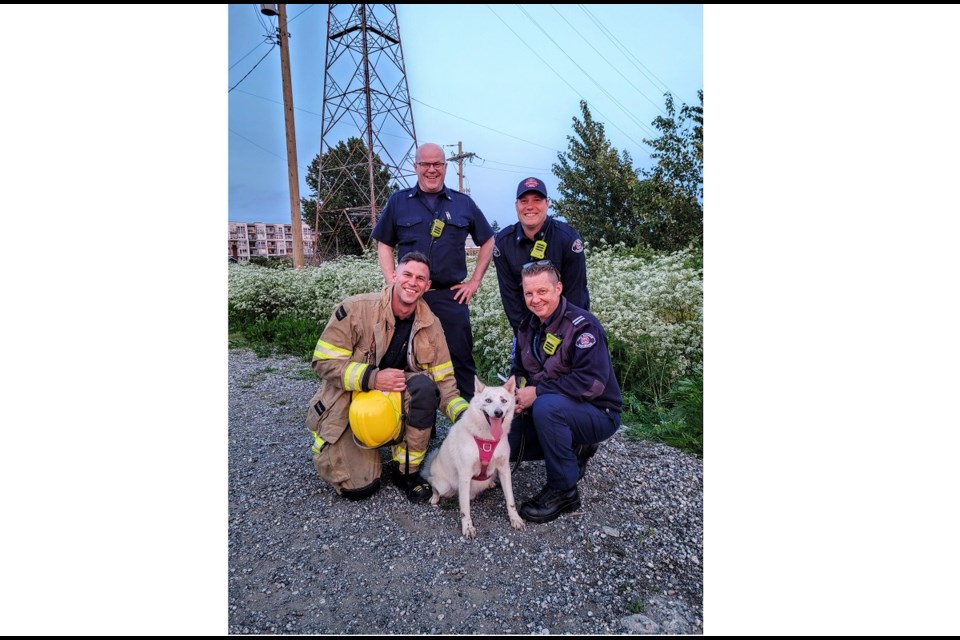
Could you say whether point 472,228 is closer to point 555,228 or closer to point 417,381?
point 555,228

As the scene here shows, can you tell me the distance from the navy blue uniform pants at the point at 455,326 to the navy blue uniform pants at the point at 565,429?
1269 mm

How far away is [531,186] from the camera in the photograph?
371cm

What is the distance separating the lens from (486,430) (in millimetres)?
3098

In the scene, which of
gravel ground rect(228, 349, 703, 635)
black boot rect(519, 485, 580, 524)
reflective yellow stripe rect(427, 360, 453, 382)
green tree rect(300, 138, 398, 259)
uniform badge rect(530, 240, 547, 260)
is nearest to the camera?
gravel ground rect(228, 349, 703, 635)

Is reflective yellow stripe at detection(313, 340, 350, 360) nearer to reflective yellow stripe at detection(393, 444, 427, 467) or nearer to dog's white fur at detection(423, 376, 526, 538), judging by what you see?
reflective yellow stripe at detection(393, 444, 427, 467)

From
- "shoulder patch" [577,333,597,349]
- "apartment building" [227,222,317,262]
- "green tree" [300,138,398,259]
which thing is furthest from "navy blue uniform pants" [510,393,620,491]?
"green tree" [300,138,398,259]

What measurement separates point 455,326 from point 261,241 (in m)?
8.91

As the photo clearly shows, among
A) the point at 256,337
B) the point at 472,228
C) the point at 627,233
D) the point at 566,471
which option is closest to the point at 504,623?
the point at 566,471

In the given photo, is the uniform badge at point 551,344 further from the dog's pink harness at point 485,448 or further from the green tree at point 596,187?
the green tree at point 596,187

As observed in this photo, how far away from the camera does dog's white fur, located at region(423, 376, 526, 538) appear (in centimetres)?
303

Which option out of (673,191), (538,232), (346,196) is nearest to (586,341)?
(538,232)

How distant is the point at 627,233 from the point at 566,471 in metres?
8.29

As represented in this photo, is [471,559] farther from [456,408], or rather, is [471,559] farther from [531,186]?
[531,186]

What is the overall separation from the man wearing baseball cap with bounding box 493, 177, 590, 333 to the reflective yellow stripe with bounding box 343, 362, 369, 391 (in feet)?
4.44
